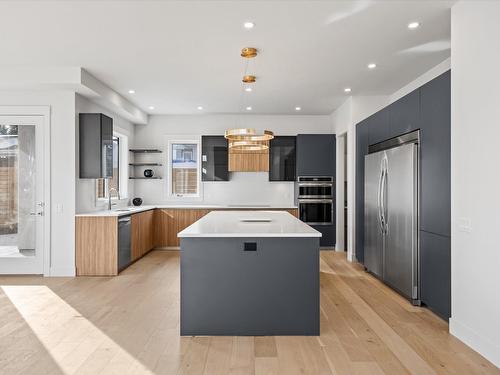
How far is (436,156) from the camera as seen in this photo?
11.6ft

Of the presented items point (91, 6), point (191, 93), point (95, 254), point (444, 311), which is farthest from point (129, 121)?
point (444, 311)

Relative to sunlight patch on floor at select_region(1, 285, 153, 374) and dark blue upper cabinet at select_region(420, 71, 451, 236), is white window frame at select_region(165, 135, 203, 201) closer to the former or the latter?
sunlight patch on floor at select_region(1, 285, 153, 374)

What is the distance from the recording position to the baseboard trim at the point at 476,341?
8.61 feet

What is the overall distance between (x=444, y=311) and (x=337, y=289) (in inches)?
52.7

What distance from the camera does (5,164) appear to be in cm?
516

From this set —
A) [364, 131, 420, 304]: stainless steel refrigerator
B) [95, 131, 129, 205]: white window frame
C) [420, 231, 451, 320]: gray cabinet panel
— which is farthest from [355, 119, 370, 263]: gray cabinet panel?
[95, 131, 129, 205]: white window frame

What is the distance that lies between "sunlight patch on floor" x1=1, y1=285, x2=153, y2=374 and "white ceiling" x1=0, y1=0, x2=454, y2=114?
2716mm

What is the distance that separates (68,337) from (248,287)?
5.03 feet

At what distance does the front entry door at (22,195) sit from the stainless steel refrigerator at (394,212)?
444 cm

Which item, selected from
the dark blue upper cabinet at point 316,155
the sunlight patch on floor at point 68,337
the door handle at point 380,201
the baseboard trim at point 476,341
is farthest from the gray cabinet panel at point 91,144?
the baseboard trim at point 476,341

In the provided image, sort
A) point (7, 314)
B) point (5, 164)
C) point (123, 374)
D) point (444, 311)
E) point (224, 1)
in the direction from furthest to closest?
1. point (5, 164)
2. point (7, 314)
3. point (444, 311)
4. point (224, 1)
5. point (123, 374)

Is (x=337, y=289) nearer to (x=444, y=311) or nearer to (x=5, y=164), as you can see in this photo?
(x=444, y=311)

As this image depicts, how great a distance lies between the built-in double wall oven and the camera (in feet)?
23.6

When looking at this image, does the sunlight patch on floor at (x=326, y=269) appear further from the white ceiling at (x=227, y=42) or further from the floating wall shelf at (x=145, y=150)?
the floating wall shelf at (x=145, y=150)
